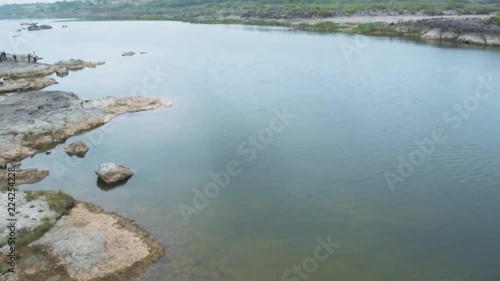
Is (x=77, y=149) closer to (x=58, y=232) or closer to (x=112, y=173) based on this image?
(x=112, y=173)

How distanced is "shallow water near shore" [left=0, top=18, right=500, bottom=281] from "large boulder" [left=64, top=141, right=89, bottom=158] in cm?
87

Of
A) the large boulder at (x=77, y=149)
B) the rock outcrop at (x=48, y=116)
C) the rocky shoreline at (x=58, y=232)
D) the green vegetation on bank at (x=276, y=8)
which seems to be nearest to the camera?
the rocky shoreline at (x=58, y=232)

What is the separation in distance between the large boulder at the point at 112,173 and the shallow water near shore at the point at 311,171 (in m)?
0.66

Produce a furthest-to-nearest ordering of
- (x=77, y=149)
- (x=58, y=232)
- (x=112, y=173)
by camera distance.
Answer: (x=77, y=149), (x=112, y=173), (x=58, y=232)

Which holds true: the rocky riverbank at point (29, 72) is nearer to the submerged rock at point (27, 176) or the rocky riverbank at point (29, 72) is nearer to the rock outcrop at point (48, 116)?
the rock outcrop at point (48, 116)

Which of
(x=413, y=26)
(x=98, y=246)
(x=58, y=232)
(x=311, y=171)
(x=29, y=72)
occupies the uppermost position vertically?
(x=413, y=26)

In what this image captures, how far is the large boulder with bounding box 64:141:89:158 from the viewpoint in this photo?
86.6ft

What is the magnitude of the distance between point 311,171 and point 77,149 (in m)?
15.1

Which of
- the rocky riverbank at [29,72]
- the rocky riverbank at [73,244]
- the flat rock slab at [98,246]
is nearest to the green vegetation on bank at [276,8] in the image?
the rocky riverbank at [29,72]

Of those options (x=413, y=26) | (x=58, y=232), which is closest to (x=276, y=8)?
(x=413, y=26)

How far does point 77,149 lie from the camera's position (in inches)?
1043

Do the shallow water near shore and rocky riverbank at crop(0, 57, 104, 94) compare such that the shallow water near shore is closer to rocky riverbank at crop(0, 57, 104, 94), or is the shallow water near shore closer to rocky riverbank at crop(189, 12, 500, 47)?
rocky riverbank at crop(0, 57, 104, 94)

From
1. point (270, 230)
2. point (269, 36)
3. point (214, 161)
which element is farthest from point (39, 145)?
point (269, 36)

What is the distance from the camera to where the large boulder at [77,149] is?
2639 cm
